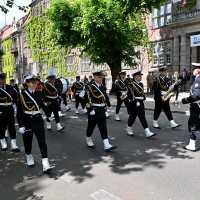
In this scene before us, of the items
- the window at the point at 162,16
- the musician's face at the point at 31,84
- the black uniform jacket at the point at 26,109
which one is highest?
the window at the point at 162,16

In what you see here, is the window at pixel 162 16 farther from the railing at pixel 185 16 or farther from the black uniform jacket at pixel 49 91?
the black uniform jacket at pixel 49 91

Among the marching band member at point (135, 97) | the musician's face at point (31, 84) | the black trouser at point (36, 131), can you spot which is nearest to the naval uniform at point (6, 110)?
the black trouser at point (36, 131)

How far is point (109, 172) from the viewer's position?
444cm

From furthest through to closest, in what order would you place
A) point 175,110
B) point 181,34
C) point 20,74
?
1. point 20,74
2. point 181,34
3. point 175,110

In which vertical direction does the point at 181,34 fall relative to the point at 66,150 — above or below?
above

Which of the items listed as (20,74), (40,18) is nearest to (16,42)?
(20,74)

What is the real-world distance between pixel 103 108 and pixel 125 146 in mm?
1173

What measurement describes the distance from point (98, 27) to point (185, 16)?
8613mm

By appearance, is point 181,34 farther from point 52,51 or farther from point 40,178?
point 52,51

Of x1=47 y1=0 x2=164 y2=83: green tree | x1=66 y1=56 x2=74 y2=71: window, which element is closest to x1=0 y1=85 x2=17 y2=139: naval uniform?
x1=47 y1=0 x2=164 y2=83: green tree

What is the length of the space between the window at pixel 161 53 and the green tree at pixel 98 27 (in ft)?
14.0

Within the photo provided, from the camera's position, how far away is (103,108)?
5941mm

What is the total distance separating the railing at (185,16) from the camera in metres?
18.8

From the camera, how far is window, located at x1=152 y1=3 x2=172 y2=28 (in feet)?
73.1
